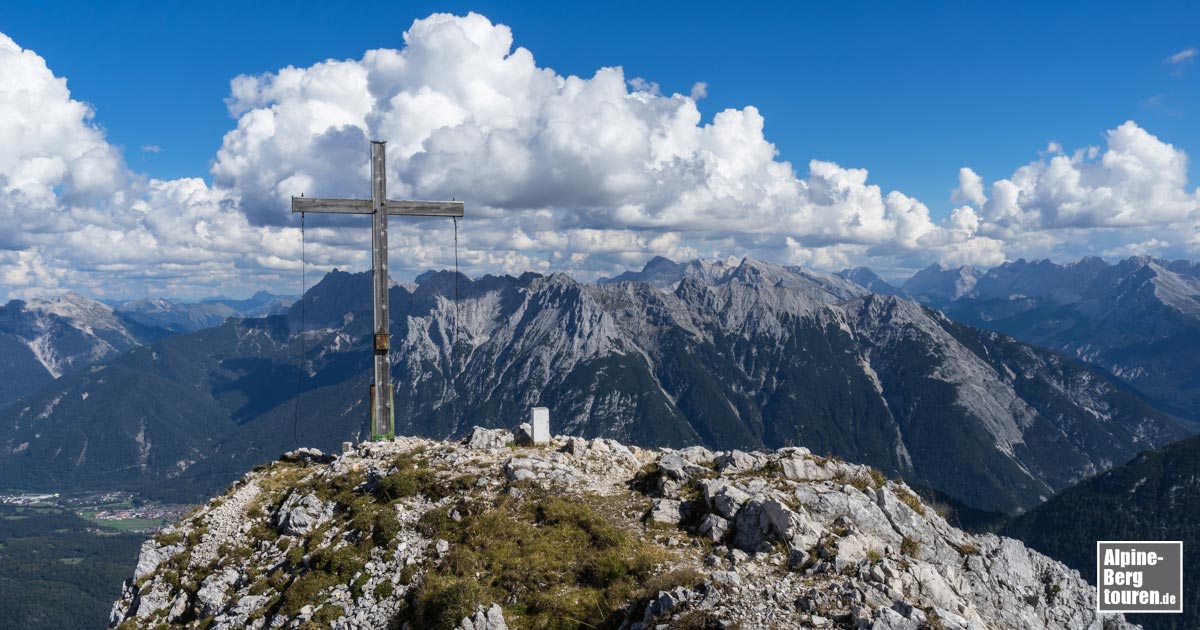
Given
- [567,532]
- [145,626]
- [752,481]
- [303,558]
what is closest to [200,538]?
[145,626]

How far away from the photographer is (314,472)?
1211 inches

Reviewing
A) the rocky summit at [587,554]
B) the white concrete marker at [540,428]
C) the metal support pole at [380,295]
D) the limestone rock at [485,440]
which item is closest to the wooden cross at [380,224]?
the metal support pole at [380,295]

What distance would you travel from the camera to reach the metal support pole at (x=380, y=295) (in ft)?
109

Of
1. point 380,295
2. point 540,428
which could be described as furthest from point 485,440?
point 380,295

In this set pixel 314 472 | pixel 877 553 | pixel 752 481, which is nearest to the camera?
pixel 877 553

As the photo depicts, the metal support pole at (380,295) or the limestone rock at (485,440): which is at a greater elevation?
the metal support pole at (380,295)

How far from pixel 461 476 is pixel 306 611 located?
297 inches

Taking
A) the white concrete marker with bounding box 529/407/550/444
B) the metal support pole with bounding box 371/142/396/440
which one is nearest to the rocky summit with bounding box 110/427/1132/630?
the white concrete marker with bounding box 529/407/550/444

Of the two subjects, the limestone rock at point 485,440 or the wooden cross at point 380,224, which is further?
the wooden cross at point 380,224

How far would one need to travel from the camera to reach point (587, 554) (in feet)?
71.8

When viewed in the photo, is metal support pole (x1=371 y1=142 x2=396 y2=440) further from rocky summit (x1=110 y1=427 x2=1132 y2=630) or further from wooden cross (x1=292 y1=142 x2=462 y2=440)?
rocky summit (x1=110 y1=427 x2=1132 y2=630)

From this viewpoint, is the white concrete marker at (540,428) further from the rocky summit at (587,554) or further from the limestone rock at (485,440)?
the rocky summit at (587,554)

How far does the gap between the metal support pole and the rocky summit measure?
5100 mm

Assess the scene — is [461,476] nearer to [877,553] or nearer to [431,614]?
[431,614]
